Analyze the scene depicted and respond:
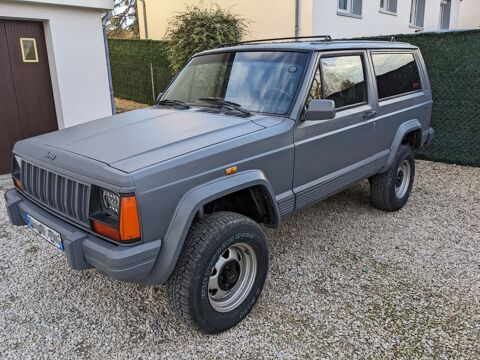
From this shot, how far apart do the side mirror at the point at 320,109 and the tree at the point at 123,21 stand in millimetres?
27521

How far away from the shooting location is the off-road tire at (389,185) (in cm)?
467

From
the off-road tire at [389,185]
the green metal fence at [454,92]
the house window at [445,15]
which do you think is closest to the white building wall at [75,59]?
the off-road tire at [389,185]

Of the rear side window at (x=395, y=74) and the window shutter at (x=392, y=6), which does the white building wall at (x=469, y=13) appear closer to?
the window shutter at (x=392, y=6)

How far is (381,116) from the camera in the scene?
4.24 meters

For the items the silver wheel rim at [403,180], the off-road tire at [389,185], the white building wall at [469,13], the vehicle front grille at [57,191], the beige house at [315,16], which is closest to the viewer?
the vehicle front grille at [57,191]

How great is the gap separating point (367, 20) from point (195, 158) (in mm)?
11479

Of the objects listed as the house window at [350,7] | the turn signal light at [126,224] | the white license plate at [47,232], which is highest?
the house window at [350,7]

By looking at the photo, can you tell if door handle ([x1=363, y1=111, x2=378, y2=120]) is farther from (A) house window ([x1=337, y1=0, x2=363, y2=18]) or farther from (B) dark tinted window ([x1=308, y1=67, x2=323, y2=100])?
(A) house window ([x1=337, y1=0, x2=363, y2=18])

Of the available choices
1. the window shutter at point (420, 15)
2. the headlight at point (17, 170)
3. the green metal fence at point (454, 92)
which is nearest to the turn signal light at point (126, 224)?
the headlight at point (17, 170)

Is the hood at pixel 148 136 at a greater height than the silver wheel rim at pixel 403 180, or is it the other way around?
the hood at pixel 148 136

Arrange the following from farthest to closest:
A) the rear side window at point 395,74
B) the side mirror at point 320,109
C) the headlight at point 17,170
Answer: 1. the rear side window at point 395,74
2. the headlight at point 17,170
3. the side mirror at point 320,109

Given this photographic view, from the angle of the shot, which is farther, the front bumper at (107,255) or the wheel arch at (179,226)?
the wheel arch at (179,226)

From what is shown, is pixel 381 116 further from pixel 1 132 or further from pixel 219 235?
pixel 1 132

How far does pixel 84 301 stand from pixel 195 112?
180 cm
